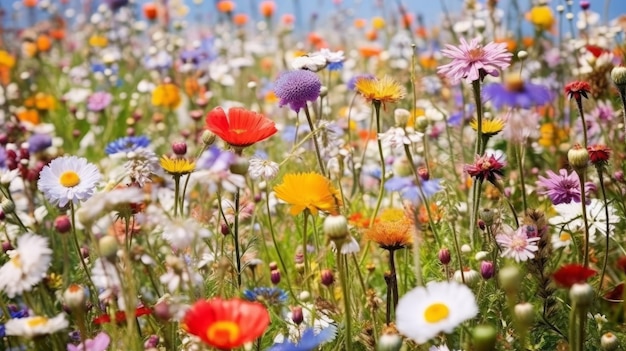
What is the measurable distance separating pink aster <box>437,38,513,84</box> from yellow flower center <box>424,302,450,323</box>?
1.57 feet

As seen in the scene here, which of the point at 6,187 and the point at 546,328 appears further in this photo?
the point at 6,187

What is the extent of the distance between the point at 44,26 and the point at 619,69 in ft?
15.8

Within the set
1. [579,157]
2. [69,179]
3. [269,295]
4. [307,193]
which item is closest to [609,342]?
[579,157]

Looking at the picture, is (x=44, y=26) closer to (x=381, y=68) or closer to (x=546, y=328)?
(x=381, y=68)

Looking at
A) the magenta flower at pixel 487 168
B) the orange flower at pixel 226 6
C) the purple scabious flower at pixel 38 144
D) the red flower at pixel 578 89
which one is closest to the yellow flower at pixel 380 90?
the magenta flower at pixel 487 168

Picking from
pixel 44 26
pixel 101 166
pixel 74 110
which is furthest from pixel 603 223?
pixel 44 26

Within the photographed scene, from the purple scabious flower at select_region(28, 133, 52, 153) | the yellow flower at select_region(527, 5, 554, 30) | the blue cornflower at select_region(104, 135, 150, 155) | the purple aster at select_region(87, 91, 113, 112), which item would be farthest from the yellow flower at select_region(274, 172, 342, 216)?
the yellow flower at select_region(527, 5, 554, 30)

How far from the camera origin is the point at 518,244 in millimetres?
1218

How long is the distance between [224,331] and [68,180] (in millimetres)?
627

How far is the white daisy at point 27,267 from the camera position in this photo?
0.98 meters

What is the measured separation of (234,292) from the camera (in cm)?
135

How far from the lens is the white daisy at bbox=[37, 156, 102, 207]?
52.2 inches

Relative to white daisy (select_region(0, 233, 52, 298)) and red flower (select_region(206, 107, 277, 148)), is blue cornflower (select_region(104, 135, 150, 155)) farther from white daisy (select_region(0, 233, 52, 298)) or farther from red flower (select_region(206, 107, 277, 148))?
white daisy (select_region(0, 233, 52, 298))

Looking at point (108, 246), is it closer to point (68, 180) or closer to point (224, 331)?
point (224, 331)
